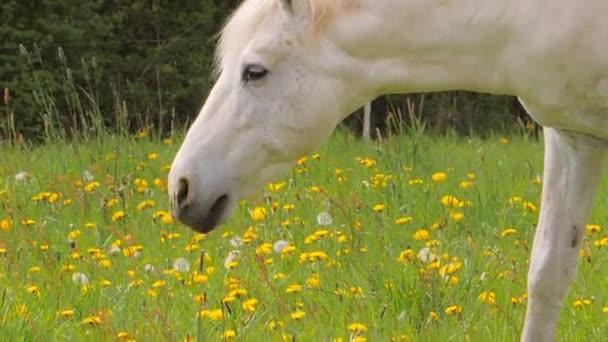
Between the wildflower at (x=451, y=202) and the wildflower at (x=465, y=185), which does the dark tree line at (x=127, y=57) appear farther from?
the wildflower at (x=451, y=202)

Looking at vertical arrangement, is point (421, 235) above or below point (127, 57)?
below

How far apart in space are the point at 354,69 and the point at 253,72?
251mm

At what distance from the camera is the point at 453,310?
373cm

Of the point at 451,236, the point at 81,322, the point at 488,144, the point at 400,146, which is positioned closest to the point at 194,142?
the point at 81,322

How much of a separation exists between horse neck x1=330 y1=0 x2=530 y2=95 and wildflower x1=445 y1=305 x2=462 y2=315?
2.58ft

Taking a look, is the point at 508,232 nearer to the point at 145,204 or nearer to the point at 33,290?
the point at 145,204

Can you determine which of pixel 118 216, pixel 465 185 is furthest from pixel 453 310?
pixel 465 185

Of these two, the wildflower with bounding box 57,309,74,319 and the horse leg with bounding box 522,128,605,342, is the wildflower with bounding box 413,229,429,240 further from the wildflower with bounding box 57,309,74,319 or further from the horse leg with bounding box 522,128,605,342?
the wildflower with bounding box 57,309,74,319

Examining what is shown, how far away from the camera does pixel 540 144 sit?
8.23 metres

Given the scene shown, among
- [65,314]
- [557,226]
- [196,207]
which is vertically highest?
[196,207]

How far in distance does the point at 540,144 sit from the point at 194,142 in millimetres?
5393

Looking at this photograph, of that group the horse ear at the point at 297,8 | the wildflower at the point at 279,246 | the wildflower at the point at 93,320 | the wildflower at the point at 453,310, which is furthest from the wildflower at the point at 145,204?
the horse ear at the point at 297,8

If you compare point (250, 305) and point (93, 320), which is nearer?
point (93, 320)

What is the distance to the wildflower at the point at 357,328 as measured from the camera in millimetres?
3438
